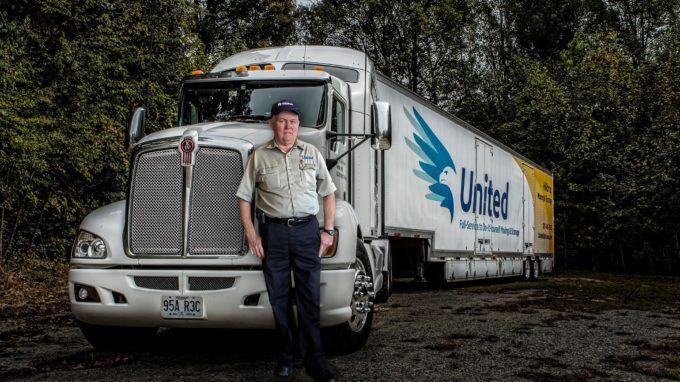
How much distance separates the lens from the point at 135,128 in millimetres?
6883

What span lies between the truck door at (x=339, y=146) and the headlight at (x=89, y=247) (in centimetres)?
221

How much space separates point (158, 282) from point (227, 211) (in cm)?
78

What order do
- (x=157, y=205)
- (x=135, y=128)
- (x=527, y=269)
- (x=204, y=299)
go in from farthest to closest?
1. (x=527, y=269)
2. (x=135, y=128)
3. (x=157, y=205)
4. (x=204, y=299)

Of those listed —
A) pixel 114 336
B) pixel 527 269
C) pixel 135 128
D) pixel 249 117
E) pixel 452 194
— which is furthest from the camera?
pixel 527 269

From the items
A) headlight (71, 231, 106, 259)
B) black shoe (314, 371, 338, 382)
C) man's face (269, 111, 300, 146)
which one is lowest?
black shoe (314, 371, 338, 382)

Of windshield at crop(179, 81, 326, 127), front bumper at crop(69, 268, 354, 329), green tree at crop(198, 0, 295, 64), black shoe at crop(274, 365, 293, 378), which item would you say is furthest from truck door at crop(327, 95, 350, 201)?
green tree at crop(198, 0, 295, 64)

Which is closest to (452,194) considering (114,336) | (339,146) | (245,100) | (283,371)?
(339,146)

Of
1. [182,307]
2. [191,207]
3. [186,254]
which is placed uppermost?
[191,207]

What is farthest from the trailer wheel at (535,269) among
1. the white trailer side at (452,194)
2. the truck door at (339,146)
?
the truck door at (339,146)

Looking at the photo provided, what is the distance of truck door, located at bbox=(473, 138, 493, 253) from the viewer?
14.8 m

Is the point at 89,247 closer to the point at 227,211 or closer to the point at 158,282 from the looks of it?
the point at 158,282

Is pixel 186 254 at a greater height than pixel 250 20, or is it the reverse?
pixel 250 20

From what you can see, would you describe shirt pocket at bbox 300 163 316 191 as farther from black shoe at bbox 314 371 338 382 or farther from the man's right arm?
black shoe at bbox 314 371 338 382

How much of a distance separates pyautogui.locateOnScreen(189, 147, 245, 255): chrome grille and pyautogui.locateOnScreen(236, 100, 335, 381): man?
50 cm
